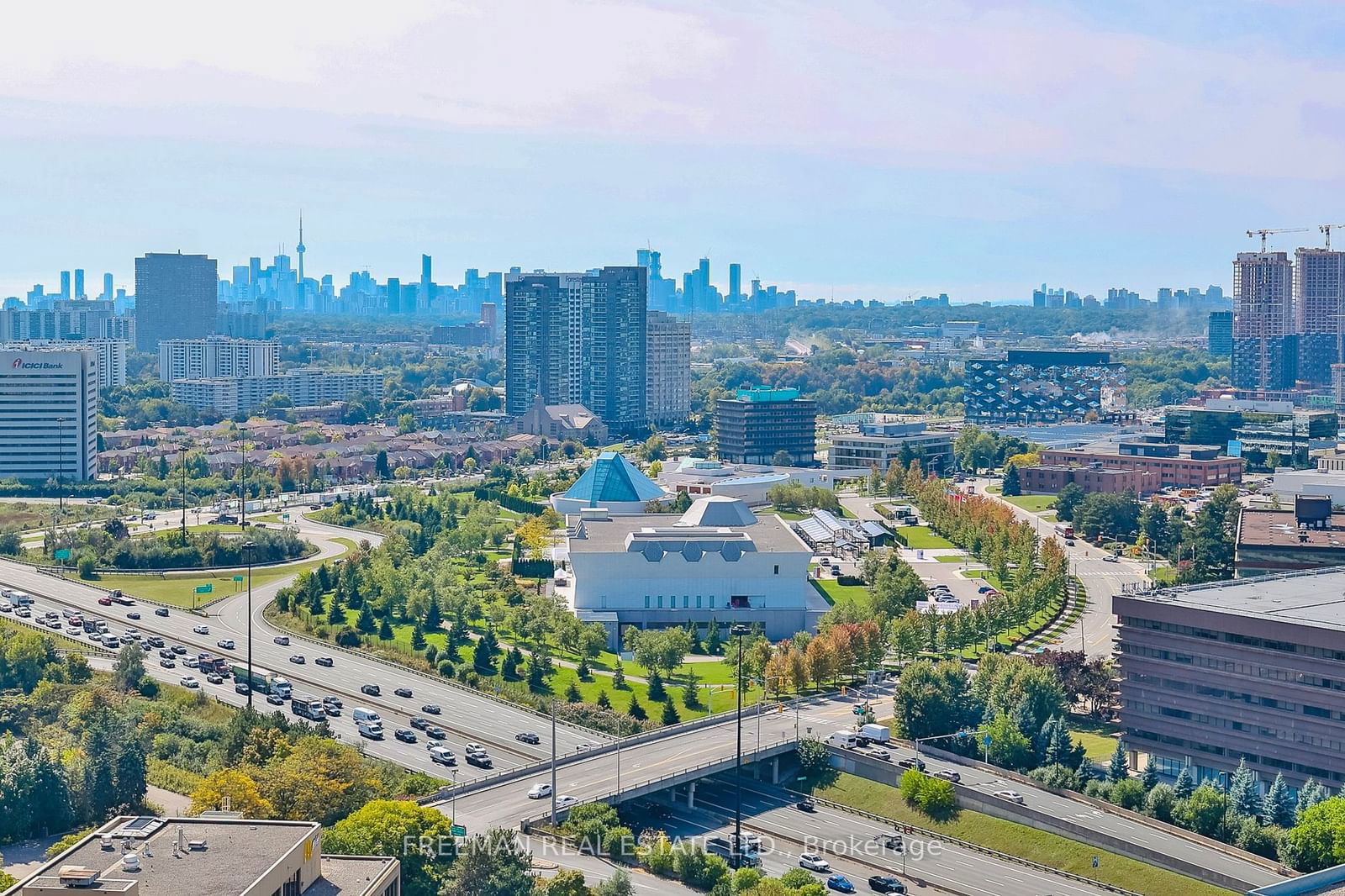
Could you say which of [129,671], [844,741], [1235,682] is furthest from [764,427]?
[1235,682]

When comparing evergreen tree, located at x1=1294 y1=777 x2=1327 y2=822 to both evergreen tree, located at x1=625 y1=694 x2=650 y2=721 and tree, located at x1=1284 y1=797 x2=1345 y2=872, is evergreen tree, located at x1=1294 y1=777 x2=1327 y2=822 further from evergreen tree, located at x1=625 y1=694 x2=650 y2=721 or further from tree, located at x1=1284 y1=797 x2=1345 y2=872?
evergreen tree, located at x1=625 y1=694 x2=650 y2=721

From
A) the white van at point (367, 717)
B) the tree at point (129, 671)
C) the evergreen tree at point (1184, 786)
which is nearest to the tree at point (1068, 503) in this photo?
the evergreen tree at point (1184, 786)

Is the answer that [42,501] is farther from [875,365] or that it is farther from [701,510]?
[875,365]

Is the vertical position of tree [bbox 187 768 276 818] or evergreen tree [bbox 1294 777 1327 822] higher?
tree [bbox 187 768 276 818]

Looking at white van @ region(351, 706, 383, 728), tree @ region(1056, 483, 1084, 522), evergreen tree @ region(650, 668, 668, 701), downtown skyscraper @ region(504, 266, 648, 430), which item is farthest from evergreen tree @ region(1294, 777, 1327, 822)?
downtown skyscraper @ region(504, 266, 648, 430)

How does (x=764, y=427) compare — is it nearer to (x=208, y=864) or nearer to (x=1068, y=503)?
(x=1068, y=503)

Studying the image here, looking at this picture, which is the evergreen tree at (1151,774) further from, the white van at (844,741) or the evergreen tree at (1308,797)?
the white van at (844,741)

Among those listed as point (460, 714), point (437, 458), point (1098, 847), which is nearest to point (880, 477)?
point (437, 458)
